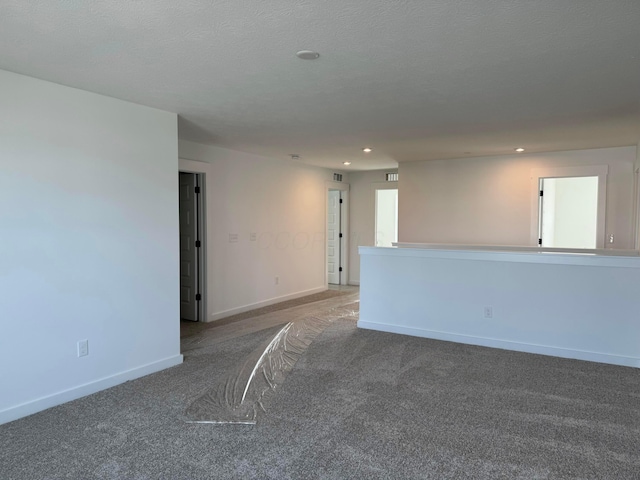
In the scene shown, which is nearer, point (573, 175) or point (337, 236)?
point (573, 175)

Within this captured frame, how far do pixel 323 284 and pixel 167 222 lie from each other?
14.9 feet

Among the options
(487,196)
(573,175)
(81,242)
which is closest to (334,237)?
(487,196)

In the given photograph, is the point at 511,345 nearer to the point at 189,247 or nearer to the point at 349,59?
the point at 349,59

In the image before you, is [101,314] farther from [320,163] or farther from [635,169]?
[635,169]

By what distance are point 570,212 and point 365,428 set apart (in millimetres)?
7608

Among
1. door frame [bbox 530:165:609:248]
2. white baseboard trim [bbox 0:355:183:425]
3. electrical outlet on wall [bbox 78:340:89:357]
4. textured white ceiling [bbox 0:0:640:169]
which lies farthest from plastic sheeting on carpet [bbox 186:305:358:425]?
door frame [bbox 530:165:609:248]

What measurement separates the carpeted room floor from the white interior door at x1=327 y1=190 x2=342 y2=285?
4.89 meters

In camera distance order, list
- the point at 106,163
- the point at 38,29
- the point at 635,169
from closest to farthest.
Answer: the point at 38,29 → the point at 106,163 → the point at 635,169

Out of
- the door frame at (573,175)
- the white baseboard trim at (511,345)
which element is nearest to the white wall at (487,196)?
the door frame at (573,175)

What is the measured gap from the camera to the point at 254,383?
346cm

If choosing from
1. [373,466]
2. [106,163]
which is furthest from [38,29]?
[373,466]

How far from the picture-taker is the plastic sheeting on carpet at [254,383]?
290cm

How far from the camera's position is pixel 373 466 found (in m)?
2.29

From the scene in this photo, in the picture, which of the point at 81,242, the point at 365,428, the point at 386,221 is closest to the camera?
the point at 365,428
